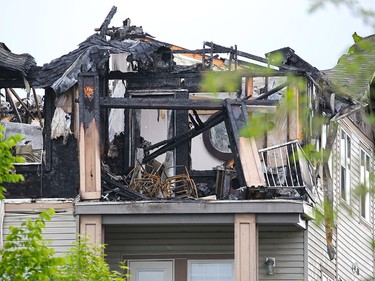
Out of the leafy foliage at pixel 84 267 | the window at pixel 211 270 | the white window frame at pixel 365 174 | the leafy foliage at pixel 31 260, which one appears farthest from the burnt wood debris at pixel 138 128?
the leafy foliage at pixel 31 260

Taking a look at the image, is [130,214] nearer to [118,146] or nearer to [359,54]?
[118,146]

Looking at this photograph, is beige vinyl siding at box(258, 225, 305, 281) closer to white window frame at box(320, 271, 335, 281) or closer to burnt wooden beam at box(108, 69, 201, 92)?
white window frame at box(320, 271, 335, 281)

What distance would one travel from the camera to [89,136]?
869 inches

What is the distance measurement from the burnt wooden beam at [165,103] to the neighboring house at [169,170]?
24 millimetres

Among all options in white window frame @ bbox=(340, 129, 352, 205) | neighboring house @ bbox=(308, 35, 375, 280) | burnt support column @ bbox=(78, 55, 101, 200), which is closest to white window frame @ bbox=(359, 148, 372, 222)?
neighboring house @ bbox=(308, 35, 375, 280)

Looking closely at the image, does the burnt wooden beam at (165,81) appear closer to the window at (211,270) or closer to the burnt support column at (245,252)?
the window at (211,270)

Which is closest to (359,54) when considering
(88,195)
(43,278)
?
(43,278)

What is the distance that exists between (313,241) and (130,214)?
3.71 m

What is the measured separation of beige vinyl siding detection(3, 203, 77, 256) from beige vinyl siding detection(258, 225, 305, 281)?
136 inches

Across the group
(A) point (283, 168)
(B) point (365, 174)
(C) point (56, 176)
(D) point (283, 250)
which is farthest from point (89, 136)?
(B) point (365, 174)

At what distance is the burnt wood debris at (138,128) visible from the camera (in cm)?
2219

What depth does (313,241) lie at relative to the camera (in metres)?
23.9

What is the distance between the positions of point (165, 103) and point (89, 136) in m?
1.47

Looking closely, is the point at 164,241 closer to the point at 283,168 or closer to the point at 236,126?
the point at 283,168
